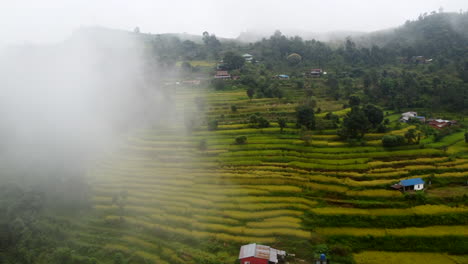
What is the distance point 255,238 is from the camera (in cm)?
1603

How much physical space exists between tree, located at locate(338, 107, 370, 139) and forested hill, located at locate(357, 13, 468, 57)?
40617 millimetres

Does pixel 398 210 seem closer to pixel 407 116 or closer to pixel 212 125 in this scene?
pixel 212 125

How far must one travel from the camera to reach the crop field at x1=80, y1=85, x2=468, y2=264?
15.5m

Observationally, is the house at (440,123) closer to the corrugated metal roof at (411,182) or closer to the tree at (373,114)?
the tree at (373,114)

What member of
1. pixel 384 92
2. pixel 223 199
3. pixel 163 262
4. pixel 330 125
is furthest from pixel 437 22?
pixel 163 262

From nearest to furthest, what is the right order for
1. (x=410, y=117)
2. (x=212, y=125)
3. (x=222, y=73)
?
(x=212, y=125) < (x=410, y=117) < (x=222, y=73)

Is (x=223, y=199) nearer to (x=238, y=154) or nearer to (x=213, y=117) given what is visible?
(x=238, y=154)

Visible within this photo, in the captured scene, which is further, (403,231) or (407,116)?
(407,116)

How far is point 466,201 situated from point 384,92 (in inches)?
980

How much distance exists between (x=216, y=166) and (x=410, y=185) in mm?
13336

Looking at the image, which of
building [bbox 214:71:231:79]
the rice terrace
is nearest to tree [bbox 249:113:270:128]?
the rice terrace

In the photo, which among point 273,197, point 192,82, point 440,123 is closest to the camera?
point 273,197

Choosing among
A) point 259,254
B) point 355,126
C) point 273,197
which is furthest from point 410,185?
point 259,254

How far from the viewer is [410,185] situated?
19.0m
